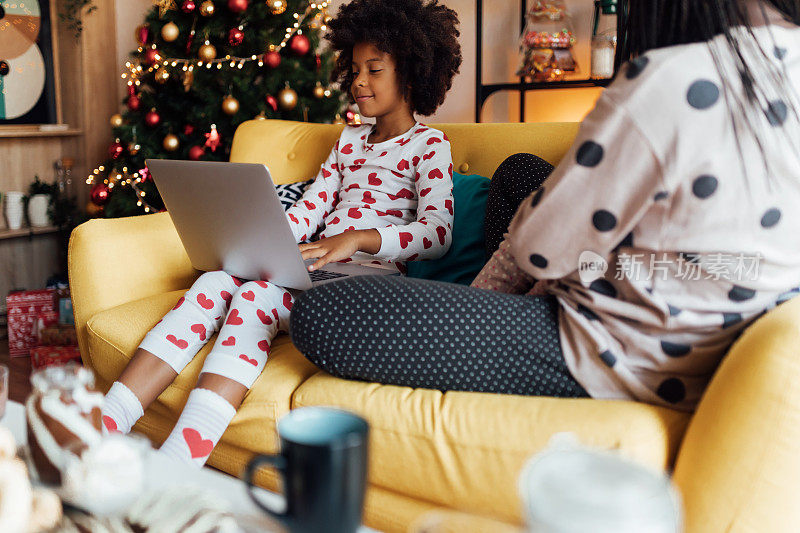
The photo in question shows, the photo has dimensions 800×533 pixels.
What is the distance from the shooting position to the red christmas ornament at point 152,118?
2.64m

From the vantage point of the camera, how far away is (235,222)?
4.11ft

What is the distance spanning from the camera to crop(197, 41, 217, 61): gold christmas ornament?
2.54 m

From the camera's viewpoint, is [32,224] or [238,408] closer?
[238,408]

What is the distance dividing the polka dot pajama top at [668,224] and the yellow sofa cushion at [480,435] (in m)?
0.06

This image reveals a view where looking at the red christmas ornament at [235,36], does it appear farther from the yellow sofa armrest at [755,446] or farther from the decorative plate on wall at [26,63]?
the yellow sofa armrest at [755,446]

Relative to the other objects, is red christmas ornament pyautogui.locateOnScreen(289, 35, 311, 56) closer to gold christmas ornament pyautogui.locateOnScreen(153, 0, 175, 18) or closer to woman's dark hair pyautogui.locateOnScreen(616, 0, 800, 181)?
gold christmas ornament pyautogui.locateOnScreen(153, 0, 175, 18)

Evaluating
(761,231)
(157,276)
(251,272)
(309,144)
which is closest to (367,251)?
(251,272)

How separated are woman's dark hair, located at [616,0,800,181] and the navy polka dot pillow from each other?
1.09 m

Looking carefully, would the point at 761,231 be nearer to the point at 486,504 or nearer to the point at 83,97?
the point at 486,504

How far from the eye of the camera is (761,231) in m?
0.83

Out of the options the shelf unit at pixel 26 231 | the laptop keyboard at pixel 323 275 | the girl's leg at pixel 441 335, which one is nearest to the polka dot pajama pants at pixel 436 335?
the girl's leg at pixel 441 335

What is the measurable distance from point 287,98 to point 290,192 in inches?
35.0

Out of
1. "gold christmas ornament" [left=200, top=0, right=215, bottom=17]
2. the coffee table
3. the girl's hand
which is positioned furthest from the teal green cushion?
"gold christmas ornament" [left=200, top=0, right=215, bottom=17]

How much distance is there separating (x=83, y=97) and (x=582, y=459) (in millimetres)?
3058
